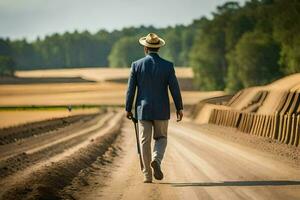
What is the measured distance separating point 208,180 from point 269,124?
15.8 metres

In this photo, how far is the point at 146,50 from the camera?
41.7 feet

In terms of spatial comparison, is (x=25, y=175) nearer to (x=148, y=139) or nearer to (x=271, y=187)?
(x=148, y=139)

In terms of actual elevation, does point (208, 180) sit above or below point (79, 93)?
above

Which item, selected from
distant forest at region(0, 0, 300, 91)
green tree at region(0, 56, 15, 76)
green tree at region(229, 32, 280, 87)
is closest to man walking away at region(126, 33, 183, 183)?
distant forest at region(0, 0, 300, 91)

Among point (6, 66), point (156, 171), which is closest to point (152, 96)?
point (156, 171)

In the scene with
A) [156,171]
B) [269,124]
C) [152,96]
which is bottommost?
[269,124]

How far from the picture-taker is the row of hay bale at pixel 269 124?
77.0ft

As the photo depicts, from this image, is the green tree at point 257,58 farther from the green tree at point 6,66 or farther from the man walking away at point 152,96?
the green tree at point 6,66

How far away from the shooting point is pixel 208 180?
12.5 metres

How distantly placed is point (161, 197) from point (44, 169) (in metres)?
3.35

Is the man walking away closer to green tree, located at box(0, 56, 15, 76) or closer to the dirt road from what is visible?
the dirt road

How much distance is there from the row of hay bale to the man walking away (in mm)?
10793

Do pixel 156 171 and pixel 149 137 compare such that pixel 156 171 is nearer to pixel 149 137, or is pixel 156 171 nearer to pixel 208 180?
pixel 149 137

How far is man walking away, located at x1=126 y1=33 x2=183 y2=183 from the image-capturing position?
40.9 feet
